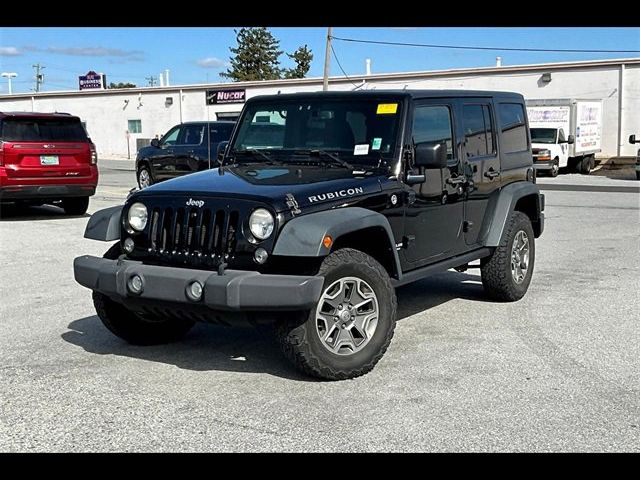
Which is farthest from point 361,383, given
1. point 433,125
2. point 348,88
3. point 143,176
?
point 348,88

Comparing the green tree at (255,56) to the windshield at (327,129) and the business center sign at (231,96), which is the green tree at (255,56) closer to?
the business center sign at (231,96)

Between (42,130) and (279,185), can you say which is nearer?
(279,185)

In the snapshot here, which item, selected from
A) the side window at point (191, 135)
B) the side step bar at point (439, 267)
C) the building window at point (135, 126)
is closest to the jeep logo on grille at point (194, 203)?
the side step bar at point (439, 267)

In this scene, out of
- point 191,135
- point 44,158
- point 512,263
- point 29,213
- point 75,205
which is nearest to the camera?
point 512,263

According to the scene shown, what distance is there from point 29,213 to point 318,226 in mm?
11867

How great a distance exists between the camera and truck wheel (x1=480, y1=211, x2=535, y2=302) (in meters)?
7.36

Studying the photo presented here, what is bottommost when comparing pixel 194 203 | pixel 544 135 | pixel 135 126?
pixel 194 203

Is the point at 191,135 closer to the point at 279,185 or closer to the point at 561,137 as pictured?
the point at 279,185

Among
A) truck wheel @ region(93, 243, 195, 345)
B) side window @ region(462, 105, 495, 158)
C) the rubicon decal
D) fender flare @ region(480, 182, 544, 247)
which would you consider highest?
side window @ region(462, 105, 495, 158)

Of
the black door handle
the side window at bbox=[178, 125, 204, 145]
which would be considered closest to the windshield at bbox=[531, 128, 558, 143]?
the side window at bbox=[178, 125, 204, 145]

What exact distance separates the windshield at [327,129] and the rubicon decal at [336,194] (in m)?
0.53

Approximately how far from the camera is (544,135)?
29.3m

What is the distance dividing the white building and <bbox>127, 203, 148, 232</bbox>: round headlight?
2351cm

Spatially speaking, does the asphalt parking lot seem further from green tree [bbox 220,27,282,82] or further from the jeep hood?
green tree [bbox 220,27,282,82]
